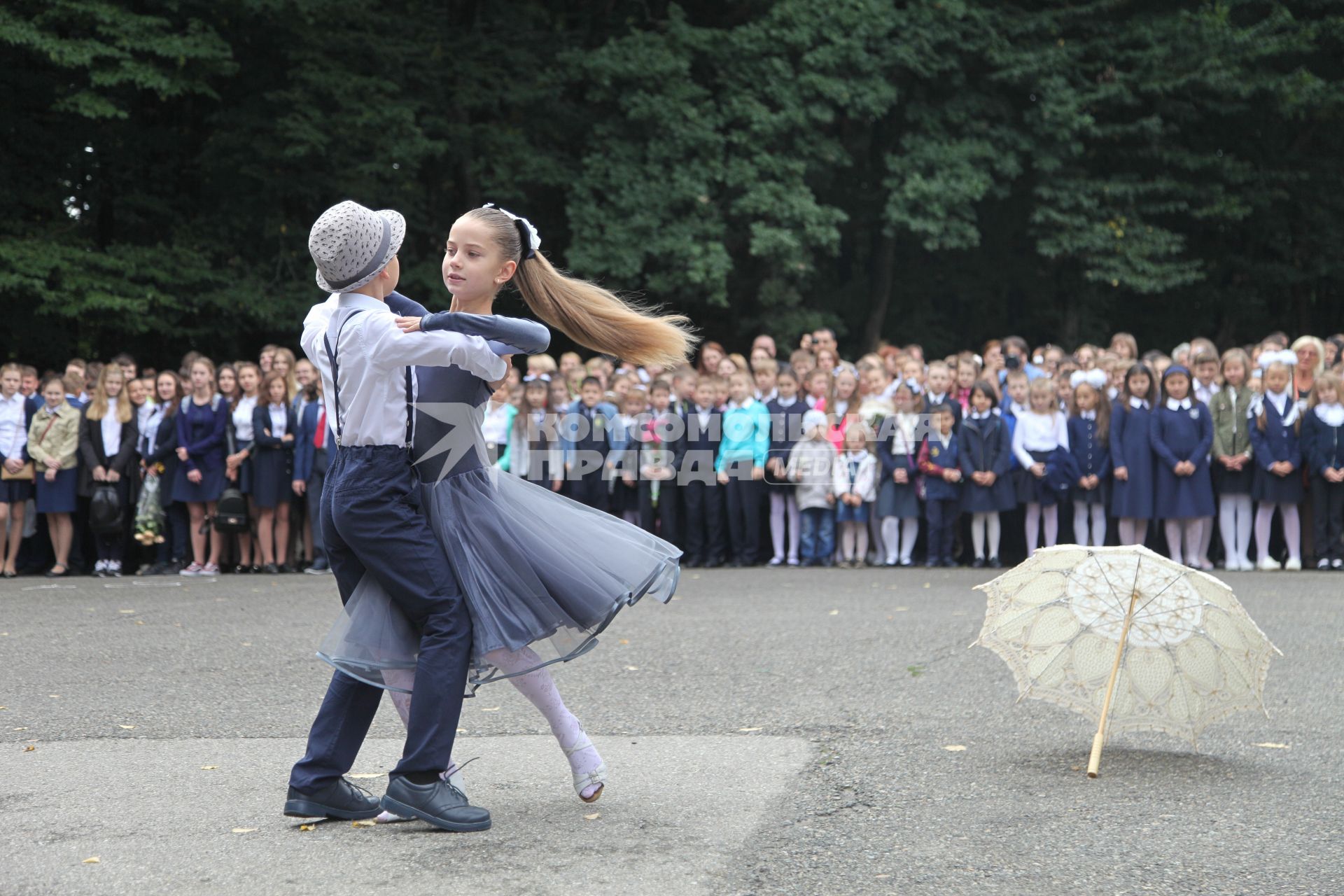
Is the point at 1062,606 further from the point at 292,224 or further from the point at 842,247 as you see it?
the point at 842,247

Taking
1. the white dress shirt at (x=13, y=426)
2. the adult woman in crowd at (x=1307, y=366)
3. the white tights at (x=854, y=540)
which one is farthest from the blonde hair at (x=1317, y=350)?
the white dress shirt at (x=13, y=426)

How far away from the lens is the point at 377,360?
4789mm

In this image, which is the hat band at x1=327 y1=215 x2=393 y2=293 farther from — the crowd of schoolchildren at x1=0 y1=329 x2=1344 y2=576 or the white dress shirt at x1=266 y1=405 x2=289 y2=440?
the white dress shirt at x1=266 y1=405 x2=289 y2=440

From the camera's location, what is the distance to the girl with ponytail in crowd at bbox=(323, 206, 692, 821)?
4.85 metres

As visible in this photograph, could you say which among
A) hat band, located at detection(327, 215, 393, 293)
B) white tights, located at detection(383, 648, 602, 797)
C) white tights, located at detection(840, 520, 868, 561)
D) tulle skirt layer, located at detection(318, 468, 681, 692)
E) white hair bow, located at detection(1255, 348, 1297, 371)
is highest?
hat band, located at detection(327, 215, 393, 293)

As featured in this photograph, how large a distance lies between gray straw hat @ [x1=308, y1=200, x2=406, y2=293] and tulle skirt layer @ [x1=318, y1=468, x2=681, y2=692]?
0.75 metres

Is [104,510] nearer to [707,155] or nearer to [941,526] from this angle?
[941,526]

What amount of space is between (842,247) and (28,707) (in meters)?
22.1

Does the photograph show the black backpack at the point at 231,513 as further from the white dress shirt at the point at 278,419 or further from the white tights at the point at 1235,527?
the white tights at the point at 1235,527

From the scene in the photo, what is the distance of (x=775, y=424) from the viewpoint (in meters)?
14.8

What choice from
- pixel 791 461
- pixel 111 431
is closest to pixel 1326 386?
pixel 791 461

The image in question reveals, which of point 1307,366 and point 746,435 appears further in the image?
point 746,435

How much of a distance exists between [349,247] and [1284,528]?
11420 mm

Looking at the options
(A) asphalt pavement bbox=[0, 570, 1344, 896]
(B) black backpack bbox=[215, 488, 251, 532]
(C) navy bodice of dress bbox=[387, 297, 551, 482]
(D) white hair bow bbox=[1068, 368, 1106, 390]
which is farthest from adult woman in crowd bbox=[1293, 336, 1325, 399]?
(C) navy bodice of dress bbox=[387, 297, 551, 482]
